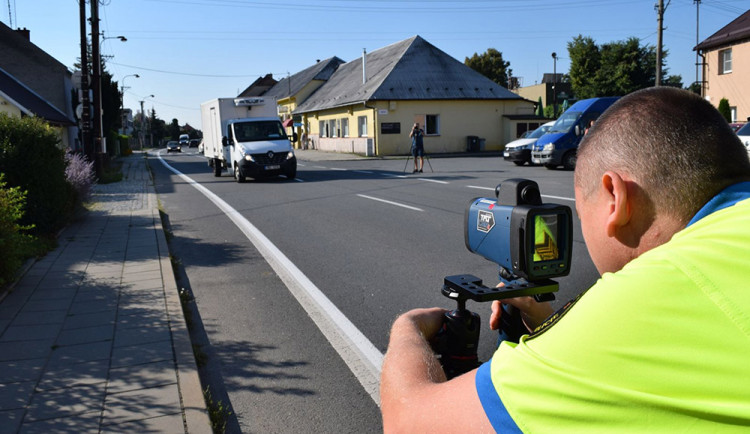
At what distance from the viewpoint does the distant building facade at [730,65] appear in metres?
34.3

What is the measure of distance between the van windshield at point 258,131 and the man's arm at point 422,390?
69.5 ft

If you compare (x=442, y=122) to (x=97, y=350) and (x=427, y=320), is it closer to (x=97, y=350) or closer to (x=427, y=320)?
(x=97, y=350)

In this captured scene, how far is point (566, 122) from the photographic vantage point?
24.1m

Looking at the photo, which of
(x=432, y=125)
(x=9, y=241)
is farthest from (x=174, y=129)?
(x=9, y=241)

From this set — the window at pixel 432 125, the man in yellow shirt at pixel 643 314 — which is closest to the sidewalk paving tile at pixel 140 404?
the man in yellow shirt at pixel 643 314

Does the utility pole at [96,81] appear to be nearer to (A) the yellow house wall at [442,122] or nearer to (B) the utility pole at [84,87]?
(B) the utility pole at [84,87]

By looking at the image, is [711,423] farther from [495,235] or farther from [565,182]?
[565,182]

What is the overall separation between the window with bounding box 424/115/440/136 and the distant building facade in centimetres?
1592

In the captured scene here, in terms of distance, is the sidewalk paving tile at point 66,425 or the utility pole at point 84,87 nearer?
the sidewalk paving tile at point 66,425

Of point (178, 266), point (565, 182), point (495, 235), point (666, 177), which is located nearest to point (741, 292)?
point (666, 177)

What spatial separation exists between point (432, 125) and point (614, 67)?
20604 millimetres

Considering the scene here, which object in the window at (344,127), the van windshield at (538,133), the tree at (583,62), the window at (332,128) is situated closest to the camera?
the van windshield at (538,133)

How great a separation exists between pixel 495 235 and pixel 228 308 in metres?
4.80

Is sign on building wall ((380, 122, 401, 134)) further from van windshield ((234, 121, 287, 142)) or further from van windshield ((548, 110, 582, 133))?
van windshield ((234, 121, 287, 142))
